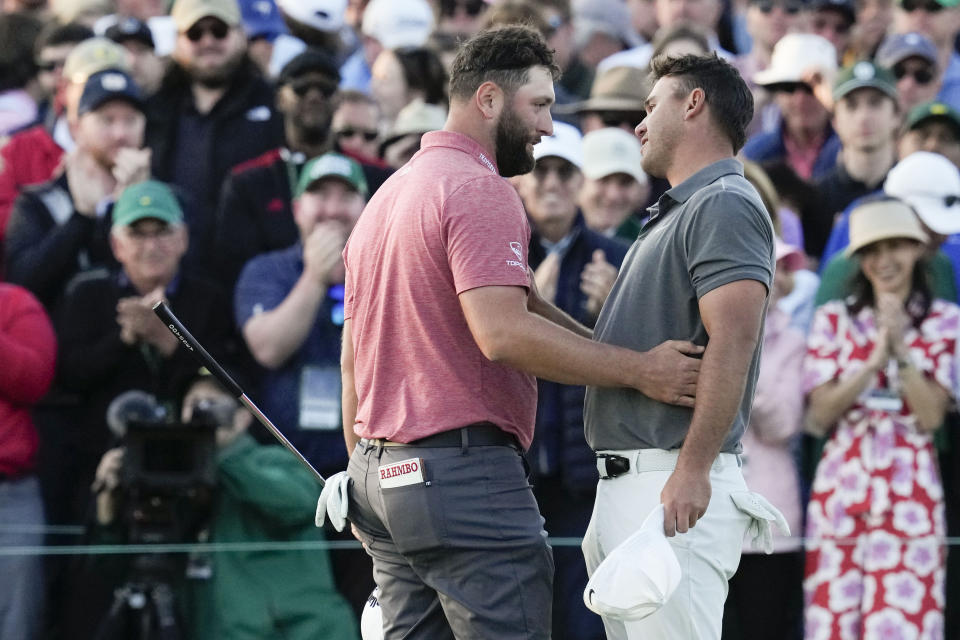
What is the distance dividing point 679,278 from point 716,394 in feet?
1.12

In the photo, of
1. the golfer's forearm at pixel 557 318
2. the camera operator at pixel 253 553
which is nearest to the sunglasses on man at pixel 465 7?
the camera operator at pixel 253 553

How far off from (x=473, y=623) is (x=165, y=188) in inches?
144

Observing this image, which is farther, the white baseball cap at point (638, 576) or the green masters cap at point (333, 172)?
the green masters cap at point (333, 172)

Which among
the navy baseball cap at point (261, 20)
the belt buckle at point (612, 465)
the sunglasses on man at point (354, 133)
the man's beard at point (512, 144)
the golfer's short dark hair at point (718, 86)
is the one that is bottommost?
the belt buckle at point (612, 465)

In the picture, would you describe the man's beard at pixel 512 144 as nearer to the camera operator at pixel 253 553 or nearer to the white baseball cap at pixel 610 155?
the camera operator at pixel 253 553

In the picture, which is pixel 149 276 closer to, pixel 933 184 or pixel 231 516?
pixel 231 516

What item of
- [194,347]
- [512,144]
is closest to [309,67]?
[194,347]

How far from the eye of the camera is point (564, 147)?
759 cm

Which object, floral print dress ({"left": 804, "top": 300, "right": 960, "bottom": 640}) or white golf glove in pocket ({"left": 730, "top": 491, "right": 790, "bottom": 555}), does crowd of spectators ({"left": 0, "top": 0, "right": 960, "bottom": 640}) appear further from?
white golf glove in pocket ({"left": 730, "top": 491, "right": 790, "bottom": 555})

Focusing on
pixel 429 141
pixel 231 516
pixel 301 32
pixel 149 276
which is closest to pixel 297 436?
pixel 231 516

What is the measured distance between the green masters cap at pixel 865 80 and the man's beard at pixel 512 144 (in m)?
4.03

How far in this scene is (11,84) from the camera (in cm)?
984

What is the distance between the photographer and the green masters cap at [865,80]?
8.28 meters

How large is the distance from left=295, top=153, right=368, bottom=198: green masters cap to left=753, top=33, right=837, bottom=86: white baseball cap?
2502 millimetres
